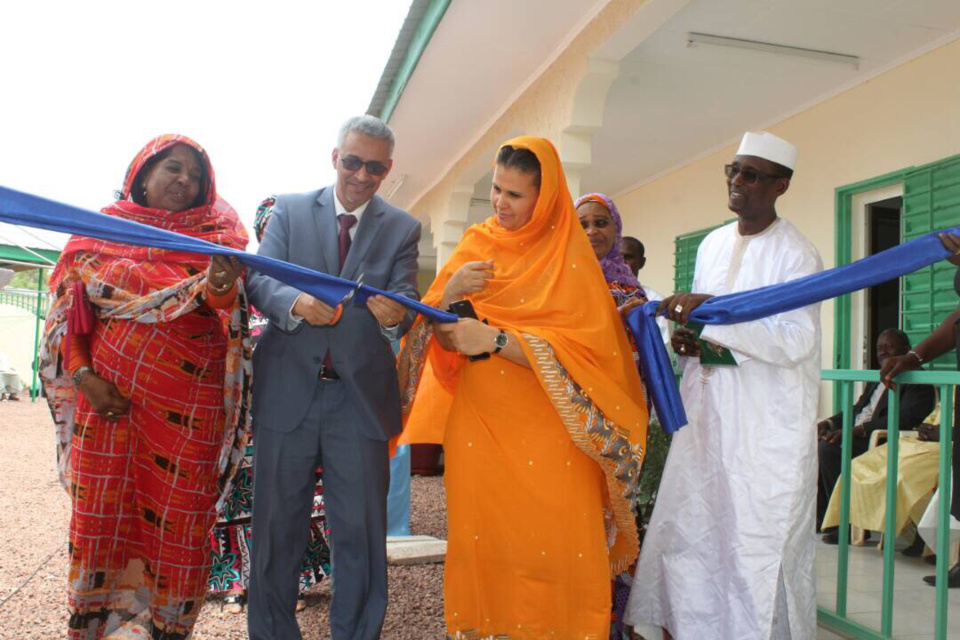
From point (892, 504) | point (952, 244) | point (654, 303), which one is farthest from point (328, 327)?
point (892, 504)

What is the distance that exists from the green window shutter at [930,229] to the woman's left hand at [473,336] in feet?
16.1

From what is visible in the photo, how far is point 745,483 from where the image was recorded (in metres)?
2.62

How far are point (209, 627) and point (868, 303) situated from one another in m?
6.34

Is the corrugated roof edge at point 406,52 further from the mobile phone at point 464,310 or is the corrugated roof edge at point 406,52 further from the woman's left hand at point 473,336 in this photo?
the woman's left hand at point 473,336

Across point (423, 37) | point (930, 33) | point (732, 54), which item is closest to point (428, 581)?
point (423, 37)

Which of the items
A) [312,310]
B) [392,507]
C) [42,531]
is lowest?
[42,531]

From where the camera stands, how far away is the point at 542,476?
2.49 m

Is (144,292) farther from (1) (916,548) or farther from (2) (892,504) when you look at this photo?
(1) (916,548)

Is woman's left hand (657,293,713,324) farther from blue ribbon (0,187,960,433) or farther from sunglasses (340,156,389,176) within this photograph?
sunglasses (340,156,389,176)

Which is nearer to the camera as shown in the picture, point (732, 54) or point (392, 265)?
point (392, 265)

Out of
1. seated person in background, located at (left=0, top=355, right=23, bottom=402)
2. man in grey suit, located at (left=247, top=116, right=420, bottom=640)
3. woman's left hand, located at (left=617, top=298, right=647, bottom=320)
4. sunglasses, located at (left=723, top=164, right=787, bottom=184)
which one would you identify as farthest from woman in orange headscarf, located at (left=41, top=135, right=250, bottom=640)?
seated person in background, located at (left=0, top=355, right=23, bottom=402)

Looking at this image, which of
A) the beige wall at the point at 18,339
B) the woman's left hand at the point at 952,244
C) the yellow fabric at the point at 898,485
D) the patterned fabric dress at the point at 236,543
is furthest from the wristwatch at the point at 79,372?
the beige wall at the point at 18,339

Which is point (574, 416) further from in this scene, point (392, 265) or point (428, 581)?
point (428, 581)

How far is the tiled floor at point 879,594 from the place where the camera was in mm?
3557
